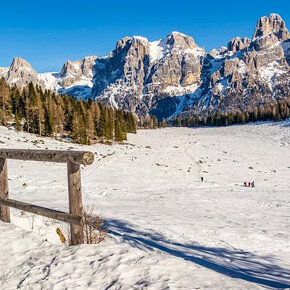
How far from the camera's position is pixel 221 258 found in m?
6.24

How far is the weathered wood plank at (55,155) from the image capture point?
5.09 m

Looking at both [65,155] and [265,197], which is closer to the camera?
[65,155]

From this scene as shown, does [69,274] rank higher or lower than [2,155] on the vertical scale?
lower

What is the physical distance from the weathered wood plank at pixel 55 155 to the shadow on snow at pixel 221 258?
9.70ft

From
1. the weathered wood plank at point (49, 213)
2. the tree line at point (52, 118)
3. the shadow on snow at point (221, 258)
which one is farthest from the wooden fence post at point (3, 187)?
the tree line at point (52, 118)

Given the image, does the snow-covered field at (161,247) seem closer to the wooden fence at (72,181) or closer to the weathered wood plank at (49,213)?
the wooden fence at (72,181)

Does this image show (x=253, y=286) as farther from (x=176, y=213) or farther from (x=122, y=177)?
(x=122, y=177)

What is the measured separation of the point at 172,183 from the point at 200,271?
18.8 metres

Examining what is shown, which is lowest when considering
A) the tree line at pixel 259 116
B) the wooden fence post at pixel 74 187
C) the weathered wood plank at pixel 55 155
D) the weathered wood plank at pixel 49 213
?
the weathered wood plank at pixel 49 213

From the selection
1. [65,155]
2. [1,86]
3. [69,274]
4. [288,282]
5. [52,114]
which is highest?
[1,86]

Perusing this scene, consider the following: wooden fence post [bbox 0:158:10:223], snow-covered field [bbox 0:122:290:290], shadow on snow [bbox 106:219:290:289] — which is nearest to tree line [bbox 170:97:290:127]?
snow-covered field [bbox 0:122:290:290]

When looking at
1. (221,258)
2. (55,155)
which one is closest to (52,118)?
(55,155)

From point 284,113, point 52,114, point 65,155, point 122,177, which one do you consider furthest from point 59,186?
point 284,113

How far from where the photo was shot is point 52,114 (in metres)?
61.8
